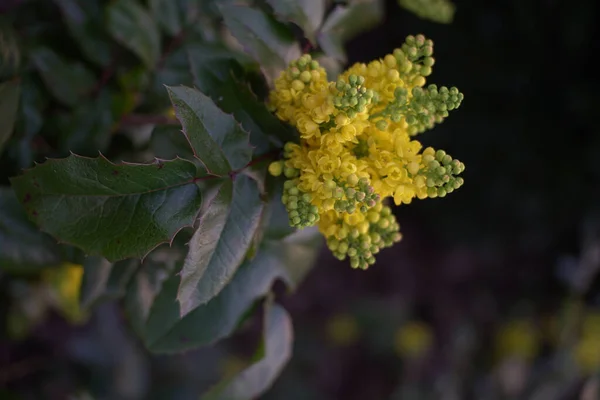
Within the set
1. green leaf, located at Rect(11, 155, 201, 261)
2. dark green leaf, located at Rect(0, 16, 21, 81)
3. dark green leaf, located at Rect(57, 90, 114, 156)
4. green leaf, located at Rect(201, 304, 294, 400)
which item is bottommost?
green leaf, located at Rect(201, 304, 294, 400)

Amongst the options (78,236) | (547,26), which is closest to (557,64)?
(547,26)

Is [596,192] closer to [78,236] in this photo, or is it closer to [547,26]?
[547,26]

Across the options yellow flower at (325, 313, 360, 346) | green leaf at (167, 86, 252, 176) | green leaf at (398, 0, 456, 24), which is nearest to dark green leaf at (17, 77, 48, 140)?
green leaf at (167, 86, 252, 176)

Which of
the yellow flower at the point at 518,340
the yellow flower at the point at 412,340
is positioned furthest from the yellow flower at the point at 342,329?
the yellow flower at the point at 518,340

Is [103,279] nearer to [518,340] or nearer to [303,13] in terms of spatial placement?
[303,13]

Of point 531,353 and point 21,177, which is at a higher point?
point 21,177

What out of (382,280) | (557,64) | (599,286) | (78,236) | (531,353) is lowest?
(382,280)

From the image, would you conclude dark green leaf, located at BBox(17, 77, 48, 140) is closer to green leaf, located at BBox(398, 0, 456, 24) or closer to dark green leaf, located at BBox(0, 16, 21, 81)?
dark green leaf, located at BBox(0, 16, 21, 81)

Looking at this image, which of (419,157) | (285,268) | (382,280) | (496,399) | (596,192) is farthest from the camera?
(382,280)
